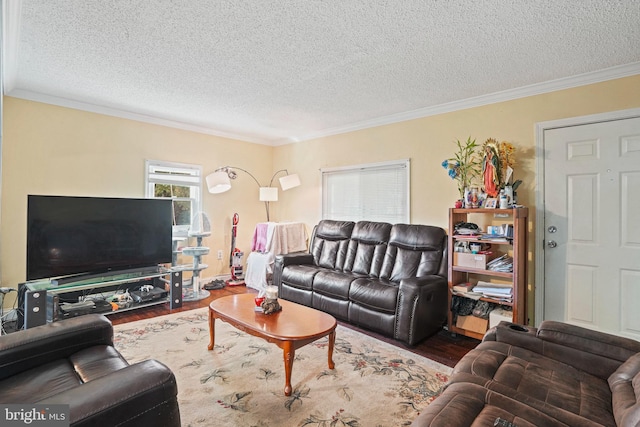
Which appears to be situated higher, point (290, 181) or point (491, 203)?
point (290, 181)

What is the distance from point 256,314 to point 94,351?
105 cm

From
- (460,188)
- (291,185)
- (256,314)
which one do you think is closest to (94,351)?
(256,314)

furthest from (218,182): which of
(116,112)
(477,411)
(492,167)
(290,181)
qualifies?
(477,411)

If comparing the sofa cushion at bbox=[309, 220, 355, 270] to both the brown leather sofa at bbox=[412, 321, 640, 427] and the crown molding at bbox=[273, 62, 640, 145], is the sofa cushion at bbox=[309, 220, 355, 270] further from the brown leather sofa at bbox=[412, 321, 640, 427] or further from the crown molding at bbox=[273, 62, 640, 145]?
the brown leather sofa at bbox=[412, 321, 640, 427]

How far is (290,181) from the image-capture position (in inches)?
209

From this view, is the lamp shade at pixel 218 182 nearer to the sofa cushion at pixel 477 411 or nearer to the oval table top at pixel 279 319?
the oval table top at pixel 279 319

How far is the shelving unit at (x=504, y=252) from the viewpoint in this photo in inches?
109

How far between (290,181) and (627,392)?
15.0 ft

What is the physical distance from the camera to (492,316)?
2.89 m

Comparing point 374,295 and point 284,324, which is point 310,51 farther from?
point 374,295

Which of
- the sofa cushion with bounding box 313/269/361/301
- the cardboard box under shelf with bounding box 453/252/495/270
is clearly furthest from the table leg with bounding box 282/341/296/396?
the cardboard box under shelf with bounding box 453/252/495/270

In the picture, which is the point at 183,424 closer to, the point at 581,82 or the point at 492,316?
the point at 492,316

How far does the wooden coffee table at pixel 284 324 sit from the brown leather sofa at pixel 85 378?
819mm

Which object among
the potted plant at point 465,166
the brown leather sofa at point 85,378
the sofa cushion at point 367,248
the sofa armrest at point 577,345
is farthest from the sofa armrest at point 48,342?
the potted plant at point 465,166
